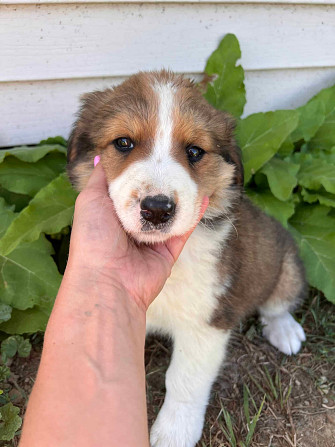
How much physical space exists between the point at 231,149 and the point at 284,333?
147 cm

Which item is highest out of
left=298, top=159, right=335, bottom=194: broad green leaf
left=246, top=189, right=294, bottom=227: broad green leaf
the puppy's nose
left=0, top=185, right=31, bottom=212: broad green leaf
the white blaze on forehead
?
the white blaze on forehead

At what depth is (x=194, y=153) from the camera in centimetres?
213

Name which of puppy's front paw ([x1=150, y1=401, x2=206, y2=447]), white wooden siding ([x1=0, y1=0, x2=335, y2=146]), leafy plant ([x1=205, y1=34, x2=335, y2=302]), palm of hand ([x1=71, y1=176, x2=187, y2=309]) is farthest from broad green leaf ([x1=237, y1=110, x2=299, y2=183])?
puppy's front paw ([x1=150, y1=401, x2=206, y2=447])

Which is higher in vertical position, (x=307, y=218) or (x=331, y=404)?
(x=307, y=218)

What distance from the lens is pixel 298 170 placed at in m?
3.66

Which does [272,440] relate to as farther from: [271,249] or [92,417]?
[92,417]

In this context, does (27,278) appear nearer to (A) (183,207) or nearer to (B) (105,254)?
(B) (105,254)

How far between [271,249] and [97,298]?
145 cm

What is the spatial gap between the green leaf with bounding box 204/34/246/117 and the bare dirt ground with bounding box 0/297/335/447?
189cm

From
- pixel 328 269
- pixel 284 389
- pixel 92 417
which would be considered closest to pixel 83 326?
pixel 92 417

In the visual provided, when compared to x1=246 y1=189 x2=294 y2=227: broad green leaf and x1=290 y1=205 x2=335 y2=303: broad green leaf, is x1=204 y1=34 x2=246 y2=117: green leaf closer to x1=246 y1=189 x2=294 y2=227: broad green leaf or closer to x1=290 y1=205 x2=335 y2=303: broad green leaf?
x1=246 y1=189 x2=294 y2=227: broad green leaf

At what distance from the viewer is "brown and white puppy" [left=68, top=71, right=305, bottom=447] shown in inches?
72.5

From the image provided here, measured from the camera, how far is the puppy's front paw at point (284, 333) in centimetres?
302

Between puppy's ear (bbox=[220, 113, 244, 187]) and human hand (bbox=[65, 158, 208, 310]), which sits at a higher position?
puppy's ear (bbox=[220, 113, 244, 187])
